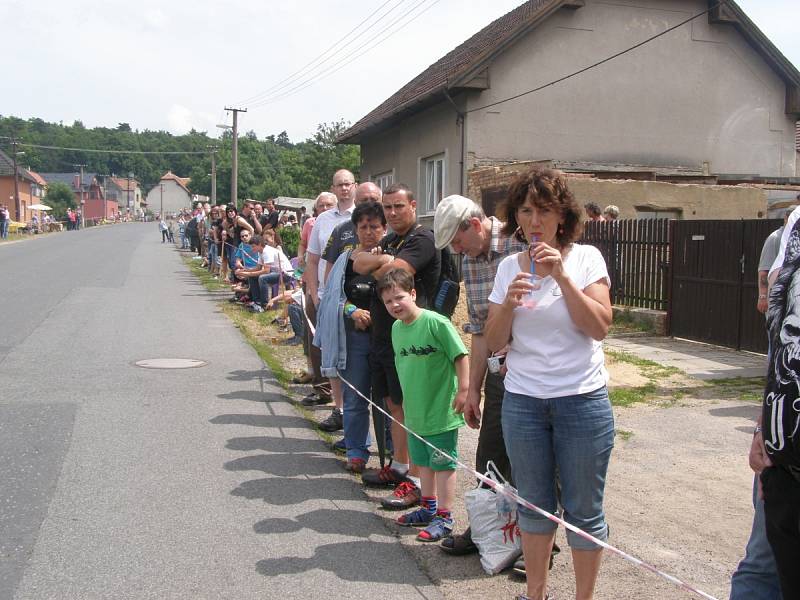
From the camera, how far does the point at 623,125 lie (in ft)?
67.8

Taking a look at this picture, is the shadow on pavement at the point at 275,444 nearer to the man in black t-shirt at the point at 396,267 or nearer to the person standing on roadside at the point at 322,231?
the person standing on roadside at the point at 322,231

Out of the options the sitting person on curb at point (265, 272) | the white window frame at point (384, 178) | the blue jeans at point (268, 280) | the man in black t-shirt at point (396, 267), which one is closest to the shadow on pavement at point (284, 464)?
the man in black t-shirt at point (396, 267)

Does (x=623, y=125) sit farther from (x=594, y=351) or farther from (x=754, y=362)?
(x=594, y=351)

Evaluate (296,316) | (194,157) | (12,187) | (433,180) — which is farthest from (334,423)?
(194,157)

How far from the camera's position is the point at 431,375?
15.1 feet

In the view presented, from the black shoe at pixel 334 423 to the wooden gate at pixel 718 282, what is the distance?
6109 mm

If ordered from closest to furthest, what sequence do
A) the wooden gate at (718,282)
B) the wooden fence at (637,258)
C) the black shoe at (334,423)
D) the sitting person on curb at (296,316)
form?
the black shoe at (334,423)
the sitting person on curb at (296,316)
the wooden gate at (718,282)
the wooden fence at (637,258)

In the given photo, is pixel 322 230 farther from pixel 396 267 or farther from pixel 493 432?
pixel 493 432

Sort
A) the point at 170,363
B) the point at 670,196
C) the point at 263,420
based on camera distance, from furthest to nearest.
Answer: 1. the point at 670,196
2. the point at 170,363
3. the point at 263,420

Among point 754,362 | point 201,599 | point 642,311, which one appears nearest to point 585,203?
point 642,311

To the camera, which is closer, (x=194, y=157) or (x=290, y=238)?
(x=290, y=238)

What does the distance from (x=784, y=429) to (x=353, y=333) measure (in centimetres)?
382

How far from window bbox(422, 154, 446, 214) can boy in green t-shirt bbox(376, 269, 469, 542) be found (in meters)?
16.8

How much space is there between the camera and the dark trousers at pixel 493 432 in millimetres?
4145
